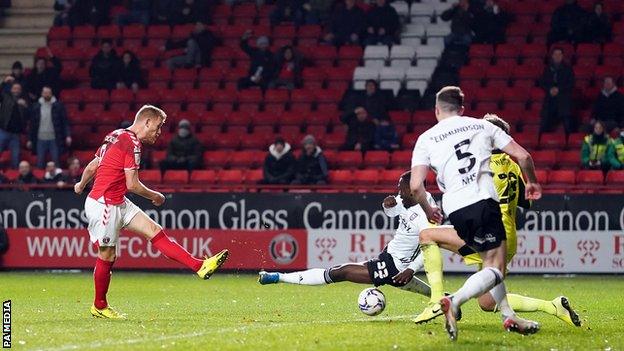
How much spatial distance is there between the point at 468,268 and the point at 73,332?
11214mm

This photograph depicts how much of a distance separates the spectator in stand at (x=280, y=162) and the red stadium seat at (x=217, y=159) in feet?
7.21

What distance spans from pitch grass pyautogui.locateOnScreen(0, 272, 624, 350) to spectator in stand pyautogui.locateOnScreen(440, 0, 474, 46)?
8.57 metres

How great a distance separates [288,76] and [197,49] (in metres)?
2.27

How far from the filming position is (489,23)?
27.0 meters

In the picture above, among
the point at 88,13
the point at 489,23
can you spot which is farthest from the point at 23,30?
the point at 489,23

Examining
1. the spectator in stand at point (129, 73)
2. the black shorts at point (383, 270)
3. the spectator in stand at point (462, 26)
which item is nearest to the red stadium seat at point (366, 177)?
the spectator in stand at point (462, 26)

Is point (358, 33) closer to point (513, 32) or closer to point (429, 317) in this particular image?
point (513, 32)

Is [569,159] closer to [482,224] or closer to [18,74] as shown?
[18,74]

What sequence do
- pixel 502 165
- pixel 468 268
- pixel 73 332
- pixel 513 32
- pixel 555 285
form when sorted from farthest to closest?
pixel 513 32 < pixel 468 268 < pixel 555 285 < pixel 502 165 < pixel 73 332

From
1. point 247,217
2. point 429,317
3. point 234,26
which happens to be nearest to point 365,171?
point 247,217

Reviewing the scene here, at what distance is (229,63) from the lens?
28641 millimetres

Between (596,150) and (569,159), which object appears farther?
(569,159)

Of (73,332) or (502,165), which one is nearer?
(73,332)

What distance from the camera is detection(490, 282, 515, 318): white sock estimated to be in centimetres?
1093
